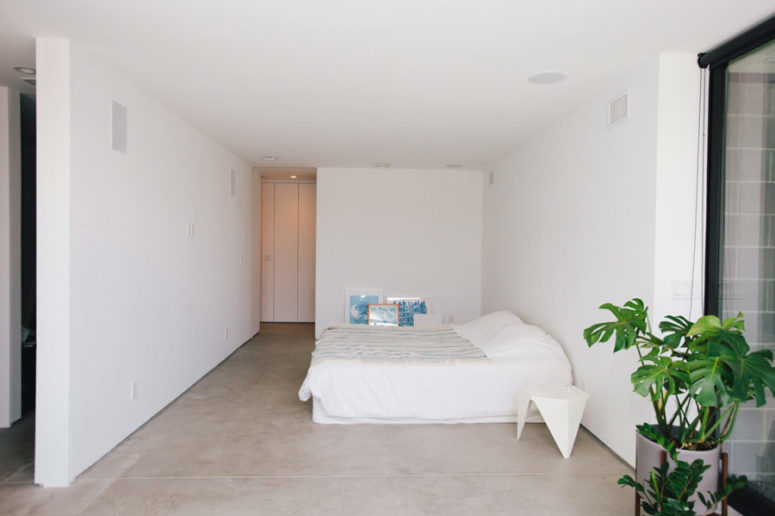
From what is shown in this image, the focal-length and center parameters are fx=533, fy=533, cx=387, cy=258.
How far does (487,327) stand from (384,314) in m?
2.08

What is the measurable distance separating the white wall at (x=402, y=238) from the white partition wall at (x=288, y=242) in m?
1.74

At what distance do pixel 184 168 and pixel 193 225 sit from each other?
0.51 m

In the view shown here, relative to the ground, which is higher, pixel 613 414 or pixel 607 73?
pixel 607 73

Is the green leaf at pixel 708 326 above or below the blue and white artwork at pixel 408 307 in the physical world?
above

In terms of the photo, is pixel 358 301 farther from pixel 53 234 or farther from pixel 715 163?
pixel 715 163

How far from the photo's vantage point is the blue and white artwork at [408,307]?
6.78m

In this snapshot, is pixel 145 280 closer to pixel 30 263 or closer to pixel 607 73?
pixel 30 263

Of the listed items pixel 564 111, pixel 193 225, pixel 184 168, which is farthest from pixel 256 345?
pixel 564 111

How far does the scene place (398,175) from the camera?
6.93 metres

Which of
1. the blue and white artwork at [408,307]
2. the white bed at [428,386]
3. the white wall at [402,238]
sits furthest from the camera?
the white wall at [402,238]

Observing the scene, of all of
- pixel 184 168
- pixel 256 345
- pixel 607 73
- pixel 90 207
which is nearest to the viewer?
pixel 90 207

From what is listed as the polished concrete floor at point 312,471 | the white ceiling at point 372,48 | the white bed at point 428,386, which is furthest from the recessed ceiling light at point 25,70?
→ the white bed at point 428,386

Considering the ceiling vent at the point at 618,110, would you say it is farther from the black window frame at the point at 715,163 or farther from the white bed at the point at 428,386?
the white bed at the point at 428,386

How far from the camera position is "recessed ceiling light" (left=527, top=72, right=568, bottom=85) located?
123 inches
